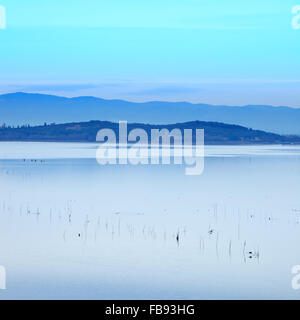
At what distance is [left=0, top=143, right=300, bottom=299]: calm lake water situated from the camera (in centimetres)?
902

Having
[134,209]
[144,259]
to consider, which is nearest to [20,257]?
[144,259]

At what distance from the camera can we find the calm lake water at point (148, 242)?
9023 mm

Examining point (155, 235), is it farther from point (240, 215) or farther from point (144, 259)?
point (240, 215)

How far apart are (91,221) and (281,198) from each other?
6.54 metres

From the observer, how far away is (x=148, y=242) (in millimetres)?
11773

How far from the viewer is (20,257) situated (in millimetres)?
10469
